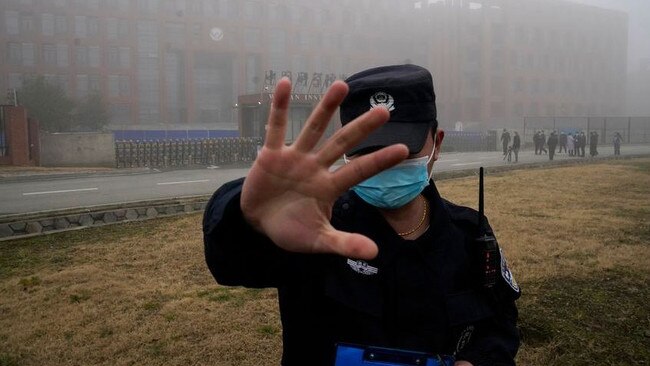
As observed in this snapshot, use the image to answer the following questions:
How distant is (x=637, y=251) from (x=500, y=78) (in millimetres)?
53389

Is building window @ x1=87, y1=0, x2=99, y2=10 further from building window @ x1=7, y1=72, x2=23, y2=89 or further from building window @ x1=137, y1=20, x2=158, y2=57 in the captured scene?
building window @ x1=7, y1=72, x2=23, y2=89

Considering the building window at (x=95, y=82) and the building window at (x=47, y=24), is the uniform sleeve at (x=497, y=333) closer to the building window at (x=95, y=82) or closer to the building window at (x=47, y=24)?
the building window at (x=95, y=82)

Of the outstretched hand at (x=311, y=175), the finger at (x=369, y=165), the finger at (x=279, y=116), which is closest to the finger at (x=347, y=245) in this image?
the outstretched hand at (x=311, y=175)

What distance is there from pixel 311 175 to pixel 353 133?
15 centimetres

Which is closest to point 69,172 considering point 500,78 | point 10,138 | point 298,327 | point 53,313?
point 10,138

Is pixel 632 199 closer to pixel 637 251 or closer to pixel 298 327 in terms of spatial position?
pixel 637 251

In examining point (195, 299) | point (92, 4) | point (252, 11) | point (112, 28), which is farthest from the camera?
point (252, 11)

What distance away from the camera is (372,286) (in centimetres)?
154

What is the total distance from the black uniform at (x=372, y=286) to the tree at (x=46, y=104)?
121 ft

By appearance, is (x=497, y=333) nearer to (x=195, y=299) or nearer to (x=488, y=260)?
(x=488, y=260)

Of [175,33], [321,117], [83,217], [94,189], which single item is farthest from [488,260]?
[175,33]

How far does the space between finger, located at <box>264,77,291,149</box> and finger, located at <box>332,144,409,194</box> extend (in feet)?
0.52

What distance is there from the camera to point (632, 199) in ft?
31.3

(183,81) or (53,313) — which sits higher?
(183,81)
